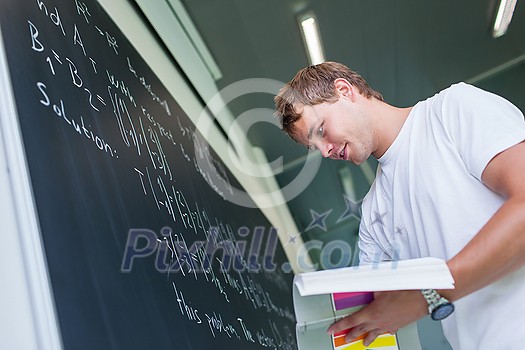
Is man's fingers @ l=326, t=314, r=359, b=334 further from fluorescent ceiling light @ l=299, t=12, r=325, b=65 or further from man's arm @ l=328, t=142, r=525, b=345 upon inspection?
fluorescent ceiling light @ l=299, t=12, r=325, b=65

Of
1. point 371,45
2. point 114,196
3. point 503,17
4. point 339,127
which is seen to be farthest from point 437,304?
point 503,17

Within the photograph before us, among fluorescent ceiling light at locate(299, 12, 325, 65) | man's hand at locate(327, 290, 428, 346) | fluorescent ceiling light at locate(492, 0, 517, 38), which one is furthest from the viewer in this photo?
fluorescent ceiling light at locate(492, 0, 517, 38)

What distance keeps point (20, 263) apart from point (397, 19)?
3.17m

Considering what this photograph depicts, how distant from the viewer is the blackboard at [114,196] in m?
0.94

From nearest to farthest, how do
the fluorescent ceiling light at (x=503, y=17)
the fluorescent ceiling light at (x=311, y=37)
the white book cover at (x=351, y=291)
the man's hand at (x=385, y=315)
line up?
1. the white book cover at (x=351, y=291)
2. the man's hand at (x=385, y=315)
3. the fluorescent ceiling light at (x=311, y=37)
4. the fluorescent ceiling light at (x=503, y=17)

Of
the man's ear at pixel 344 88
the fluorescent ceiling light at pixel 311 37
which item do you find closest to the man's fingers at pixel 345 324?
the man's ear at pixel 344 88

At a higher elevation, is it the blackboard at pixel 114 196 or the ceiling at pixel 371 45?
the ceiling at pixel 371 45

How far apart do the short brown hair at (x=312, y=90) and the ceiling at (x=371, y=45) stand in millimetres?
1585

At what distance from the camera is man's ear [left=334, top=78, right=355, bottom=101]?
1273 millimetres

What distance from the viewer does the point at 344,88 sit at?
1.28 metres

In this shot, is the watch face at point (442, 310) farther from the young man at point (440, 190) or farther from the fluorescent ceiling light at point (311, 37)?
the fluorescent ceiling light at point (311, 37)

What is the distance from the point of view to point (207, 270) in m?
1.75

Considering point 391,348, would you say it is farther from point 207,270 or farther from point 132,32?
point 132,32

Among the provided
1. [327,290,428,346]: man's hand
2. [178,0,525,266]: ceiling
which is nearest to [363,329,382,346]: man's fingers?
[327,290,428,346]: man's hand
